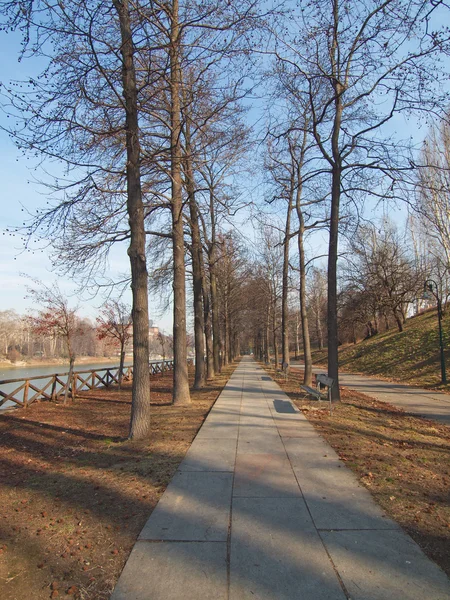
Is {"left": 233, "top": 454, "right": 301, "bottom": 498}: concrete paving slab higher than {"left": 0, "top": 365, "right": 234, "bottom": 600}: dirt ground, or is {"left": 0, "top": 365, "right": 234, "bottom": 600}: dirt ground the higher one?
{"left": 233, "top": 454, "right": 301, "bottom": 498}: concrete paving slab

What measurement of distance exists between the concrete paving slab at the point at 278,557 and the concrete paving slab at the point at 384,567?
0.42 ft

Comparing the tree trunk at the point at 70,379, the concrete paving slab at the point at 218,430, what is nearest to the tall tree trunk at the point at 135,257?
the concrete paving slab at the point at 218,430

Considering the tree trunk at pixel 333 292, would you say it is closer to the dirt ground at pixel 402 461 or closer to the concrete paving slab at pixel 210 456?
the dirt ground at pixel 402 461

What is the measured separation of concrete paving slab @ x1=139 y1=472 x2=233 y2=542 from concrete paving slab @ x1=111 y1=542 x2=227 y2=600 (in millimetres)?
155

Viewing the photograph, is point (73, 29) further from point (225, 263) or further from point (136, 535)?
point (225, 263)

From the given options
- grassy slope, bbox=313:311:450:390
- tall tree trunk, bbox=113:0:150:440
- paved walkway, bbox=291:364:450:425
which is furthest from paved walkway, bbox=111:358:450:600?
grassy slope, bbox=313:311:450:390

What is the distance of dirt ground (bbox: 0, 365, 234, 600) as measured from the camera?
292 cm

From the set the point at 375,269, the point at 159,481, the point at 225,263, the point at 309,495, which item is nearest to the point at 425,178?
the point at 309,495

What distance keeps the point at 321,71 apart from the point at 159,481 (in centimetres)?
1023

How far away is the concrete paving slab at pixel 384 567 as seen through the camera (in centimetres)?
264

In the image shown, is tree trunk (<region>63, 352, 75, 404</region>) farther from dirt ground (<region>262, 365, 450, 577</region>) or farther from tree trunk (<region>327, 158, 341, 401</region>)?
tree trunk (<region>327, 158, 341, 401</region>)

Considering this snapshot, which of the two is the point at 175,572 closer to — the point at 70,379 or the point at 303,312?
the point at 70,379

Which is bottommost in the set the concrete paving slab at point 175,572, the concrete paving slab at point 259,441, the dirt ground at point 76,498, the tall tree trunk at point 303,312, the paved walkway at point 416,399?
the paved walkway at point 416,399

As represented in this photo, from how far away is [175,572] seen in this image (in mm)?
2879
